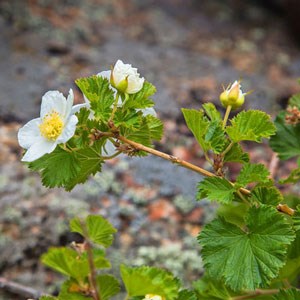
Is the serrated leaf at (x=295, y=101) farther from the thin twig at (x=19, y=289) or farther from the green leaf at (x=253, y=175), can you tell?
the thin twig at (x=19, y=289)

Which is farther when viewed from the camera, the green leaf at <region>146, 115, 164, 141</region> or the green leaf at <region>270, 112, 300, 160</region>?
the green leaf at <region>270, 112, 300, 160</region>

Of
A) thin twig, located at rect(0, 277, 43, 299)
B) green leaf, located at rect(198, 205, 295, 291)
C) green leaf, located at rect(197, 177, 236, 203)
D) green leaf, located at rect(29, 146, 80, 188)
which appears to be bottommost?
thin twig, located at rect(0, 277, 43, 299)

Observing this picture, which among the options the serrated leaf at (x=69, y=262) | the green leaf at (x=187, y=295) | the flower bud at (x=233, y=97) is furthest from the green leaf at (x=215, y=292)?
the flower bud at (x=233, y=97)

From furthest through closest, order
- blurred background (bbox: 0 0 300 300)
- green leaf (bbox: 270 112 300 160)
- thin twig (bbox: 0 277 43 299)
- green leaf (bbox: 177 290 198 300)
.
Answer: blurred background (bbox: 0 0 300 300) < thin twig (bbox: 0 277 43 299) < green leaf (bbox: 270 112 300 160) < green leaf (bbox: 177 290 198 300)

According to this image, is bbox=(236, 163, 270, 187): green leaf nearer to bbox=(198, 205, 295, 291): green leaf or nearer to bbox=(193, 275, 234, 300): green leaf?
bbox=(198, 205, 295, 291): green leaf

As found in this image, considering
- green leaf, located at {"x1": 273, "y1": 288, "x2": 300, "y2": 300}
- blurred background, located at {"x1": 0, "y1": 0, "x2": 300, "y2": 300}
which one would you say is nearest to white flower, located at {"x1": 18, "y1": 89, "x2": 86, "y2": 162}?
green leaf, located at {"x1": 273, "y1": 288, "x2": 300, "y2": 300}

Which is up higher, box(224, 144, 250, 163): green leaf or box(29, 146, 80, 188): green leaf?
box(224, 144, 250, 163): green leaf

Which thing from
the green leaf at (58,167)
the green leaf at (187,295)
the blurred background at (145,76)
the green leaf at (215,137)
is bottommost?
the blurred background at (145,76)

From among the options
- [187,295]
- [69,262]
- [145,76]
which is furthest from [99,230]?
[145,76]
